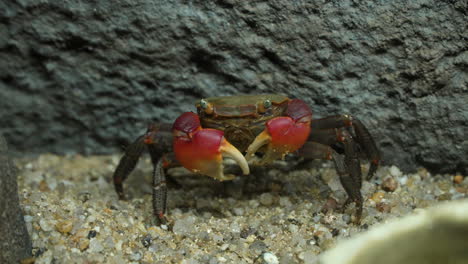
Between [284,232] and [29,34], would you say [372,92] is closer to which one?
[284,232]

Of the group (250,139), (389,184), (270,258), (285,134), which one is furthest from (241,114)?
(389,184)

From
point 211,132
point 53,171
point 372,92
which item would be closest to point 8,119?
point 53,171

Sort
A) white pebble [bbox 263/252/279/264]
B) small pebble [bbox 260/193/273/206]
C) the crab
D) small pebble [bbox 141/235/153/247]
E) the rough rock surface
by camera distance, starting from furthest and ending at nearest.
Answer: small pebble [bbox 260/193/273/206], the crab, small pebble [bbox 141/235/153/247], white pebble [bbox 263/252/279/264], the rough rock surface

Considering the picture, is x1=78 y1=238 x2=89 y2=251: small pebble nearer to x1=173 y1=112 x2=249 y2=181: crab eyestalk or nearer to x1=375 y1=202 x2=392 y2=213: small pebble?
x1=173 y1=112 x2=249 y2=181: crab eyestalk

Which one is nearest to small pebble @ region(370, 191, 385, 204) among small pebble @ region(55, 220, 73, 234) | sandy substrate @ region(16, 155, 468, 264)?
sandy substrate @ region(16, 155, 468, 264)

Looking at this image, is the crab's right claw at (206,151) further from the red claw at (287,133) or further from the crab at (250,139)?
the red claw at (287,133)

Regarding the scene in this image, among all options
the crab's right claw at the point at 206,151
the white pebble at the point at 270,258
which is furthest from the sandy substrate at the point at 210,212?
the crab's right claw at the point at 206,151

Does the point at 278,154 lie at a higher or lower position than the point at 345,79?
lower

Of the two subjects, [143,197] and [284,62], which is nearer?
[284,62]
